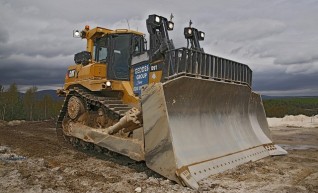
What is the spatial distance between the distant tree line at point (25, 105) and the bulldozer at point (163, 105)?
43.7 metres

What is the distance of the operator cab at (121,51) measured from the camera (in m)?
7.56

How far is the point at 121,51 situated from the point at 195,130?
10.3 feet

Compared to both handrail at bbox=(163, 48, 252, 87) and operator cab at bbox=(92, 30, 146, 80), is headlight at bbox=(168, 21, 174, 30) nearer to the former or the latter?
A: operator cab at bbox=(92, 30, 146, 80)

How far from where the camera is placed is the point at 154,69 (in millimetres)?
6844

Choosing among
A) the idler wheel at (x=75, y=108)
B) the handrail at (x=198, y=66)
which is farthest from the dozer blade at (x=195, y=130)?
the idler wheel at (x=75, y=108)

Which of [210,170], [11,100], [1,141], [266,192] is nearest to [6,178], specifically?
[210,170]

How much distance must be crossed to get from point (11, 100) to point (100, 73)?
199 feet

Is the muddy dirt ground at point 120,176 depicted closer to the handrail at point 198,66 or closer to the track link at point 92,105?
the track link at point 92,105

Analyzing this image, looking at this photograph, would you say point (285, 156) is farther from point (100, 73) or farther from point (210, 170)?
point (100, 73)

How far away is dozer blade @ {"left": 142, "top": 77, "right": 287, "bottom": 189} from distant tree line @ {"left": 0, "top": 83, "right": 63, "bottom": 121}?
45996 mm

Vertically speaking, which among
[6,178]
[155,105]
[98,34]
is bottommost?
[6,178]

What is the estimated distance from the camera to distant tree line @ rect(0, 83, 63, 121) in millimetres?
59594

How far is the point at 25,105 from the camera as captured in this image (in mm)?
69812

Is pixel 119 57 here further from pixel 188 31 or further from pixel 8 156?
pixel 8 156
